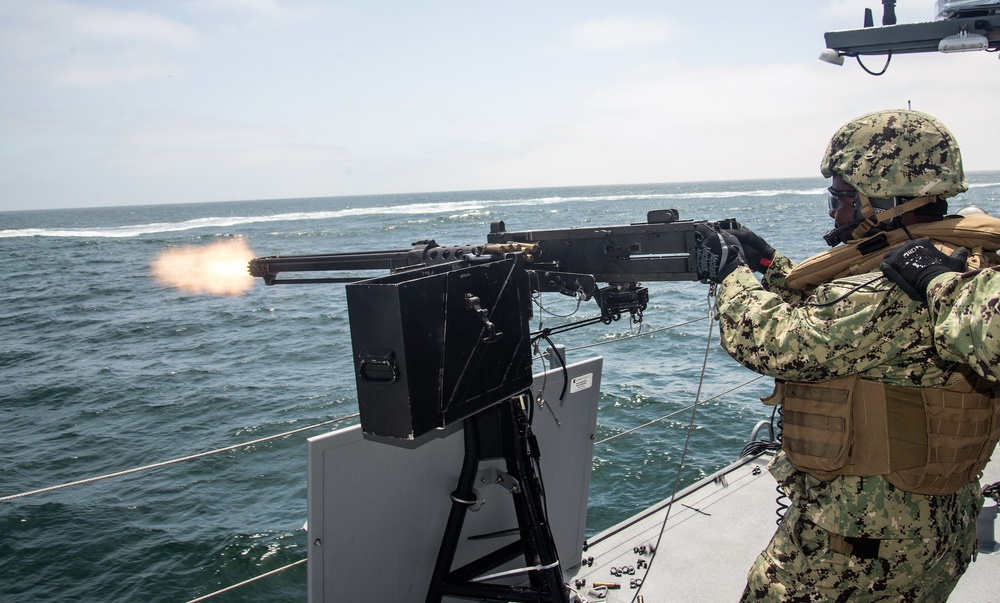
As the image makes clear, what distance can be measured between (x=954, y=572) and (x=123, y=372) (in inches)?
801

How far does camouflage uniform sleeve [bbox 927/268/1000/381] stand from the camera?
1.80 m

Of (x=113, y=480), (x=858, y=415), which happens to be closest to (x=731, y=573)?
(x=858, y=415)

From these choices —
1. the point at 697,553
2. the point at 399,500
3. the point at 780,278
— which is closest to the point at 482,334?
the point at 399,500

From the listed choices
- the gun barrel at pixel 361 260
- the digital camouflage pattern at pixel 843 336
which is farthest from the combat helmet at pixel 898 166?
the gun barrel at pixel 361 260

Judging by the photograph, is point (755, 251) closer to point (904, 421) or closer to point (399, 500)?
point (904, 421)

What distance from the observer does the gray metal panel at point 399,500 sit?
2.92m

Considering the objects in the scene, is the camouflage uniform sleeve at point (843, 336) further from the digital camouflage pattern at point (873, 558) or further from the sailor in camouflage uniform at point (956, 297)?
the digital camouflage pattern at point (873, 558)

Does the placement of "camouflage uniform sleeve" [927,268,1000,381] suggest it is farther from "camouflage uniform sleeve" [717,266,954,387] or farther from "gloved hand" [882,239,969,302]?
"camouflage uniform sleeve" [717,266,954,387]

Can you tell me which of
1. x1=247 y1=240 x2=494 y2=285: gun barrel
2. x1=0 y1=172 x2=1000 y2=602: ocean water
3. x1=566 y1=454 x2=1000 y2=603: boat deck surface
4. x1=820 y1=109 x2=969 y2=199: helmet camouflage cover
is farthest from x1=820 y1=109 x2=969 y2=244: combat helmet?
x1=566 y1=454 x2=1000 y2=603: boat deck surface

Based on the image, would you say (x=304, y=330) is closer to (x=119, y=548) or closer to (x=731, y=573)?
(x=119, y=548)

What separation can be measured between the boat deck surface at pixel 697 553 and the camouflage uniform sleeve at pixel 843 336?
1.89 metres

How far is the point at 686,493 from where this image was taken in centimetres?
517

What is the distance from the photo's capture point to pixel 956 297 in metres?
2.00

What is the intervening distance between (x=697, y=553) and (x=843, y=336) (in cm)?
241
